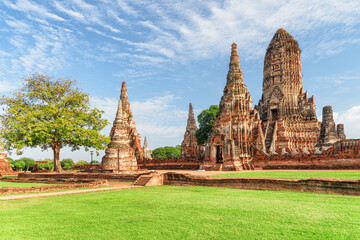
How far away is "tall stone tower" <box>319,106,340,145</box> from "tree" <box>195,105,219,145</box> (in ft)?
56.5

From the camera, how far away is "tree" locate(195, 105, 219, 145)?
42.8 m

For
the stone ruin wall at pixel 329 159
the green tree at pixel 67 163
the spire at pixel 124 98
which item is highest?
the spire at pixel 124 98

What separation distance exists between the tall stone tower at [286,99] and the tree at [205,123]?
349 inches

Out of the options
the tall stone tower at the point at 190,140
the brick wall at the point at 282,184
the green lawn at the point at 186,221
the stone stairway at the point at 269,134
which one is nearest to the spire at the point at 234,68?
the tall stone tower at the point at 190,140

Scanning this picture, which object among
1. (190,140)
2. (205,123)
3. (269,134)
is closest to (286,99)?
(269,134)

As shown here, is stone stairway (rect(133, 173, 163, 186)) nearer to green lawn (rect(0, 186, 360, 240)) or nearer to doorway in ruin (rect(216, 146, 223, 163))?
green lawn (rect(0, 186, 360, 240))

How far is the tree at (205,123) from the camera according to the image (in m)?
42.8

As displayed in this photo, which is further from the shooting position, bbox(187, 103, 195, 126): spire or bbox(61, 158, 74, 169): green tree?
bbox(61, 158, 74, 169): green tree

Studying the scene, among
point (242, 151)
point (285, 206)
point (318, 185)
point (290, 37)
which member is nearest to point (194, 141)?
point (242, 151)

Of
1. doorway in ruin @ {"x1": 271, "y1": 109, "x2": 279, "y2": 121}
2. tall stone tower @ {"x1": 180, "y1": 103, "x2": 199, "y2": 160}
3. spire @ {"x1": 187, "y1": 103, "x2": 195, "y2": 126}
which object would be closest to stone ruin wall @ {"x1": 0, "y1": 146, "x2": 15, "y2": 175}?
tall stone tower @ {"x1": 180, "y1": 103, "x2": 199, "y2": 160}

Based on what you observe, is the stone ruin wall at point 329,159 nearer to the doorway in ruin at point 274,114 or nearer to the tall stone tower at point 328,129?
the tall stone tower at point 328,129

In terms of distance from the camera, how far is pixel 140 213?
205 inches

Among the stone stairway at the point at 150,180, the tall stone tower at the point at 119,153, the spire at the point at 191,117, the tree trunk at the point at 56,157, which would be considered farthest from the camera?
the spire at the point at 191,117

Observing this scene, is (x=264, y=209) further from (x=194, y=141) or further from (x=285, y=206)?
(x=194, y=141)
